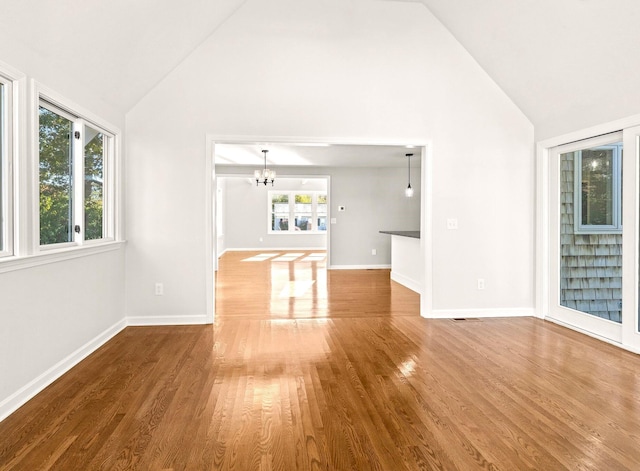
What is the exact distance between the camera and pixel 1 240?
2.38 meters

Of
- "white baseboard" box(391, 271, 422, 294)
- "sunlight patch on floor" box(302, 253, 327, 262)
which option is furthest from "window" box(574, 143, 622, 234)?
"sunlight patch on floor" box(302, 253, 327, 262)

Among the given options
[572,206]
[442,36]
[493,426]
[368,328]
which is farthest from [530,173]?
[493,426]

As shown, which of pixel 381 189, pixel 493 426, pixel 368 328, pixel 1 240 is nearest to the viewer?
pixel 493 426

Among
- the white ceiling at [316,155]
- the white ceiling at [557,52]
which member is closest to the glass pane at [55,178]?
the white ceiling at [316,155]

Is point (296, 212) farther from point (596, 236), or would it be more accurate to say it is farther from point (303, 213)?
point (596, 236)

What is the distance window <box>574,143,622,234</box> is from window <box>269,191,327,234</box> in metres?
10.3

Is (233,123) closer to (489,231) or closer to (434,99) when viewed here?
(434,99)

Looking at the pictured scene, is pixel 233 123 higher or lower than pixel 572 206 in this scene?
higher

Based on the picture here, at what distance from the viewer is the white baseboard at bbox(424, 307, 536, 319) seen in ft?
14.9

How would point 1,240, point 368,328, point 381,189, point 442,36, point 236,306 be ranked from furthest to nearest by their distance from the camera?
point 381,189 < point 236,306 < point 442,36 < point 368,328 < point 1,240

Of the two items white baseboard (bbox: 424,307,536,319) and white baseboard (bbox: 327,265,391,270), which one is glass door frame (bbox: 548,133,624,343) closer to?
white baseboard (bbox: 424,307,536,319)

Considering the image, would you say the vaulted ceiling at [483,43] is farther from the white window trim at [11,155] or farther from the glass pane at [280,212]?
the glass pane at [280,212]

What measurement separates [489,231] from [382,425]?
3130 mm

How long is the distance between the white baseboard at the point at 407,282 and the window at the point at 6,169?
17.0ft
